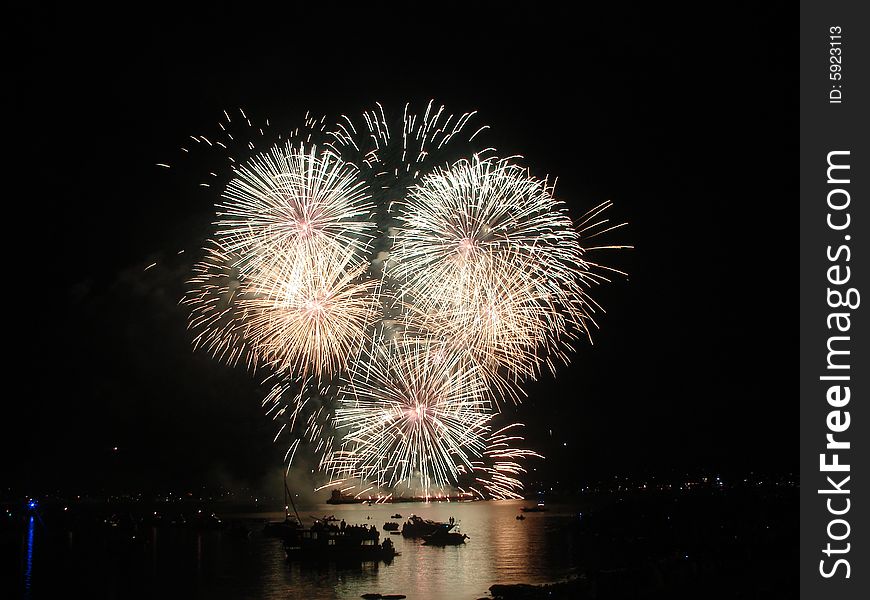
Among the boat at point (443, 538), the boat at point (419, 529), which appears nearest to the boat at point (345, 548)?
the boat at point (443, 538)

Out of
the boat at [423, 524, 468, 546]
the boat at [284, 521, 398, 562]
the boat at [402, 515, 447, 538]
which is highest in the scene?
the boat at [284, 521, 398, 562]

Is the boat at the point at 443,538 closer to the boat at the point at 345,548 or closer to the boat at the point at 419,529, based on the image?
the boat at the point at 419,529

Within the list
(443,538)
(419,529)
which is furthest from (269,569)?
(419,529)

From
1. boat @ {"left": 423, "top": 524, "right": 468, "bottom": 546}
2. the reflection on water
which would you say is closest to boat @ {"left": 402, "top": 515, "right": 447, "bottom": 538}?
the reflection on water

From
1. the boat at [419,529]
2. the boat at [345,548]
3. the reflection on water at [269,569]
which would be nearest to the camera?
the reflection on water at [269,569]

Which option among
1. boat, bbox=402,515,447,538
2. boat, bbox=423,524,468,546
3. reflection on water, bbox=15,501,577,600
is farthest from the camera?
boat, bbox=402,515,447,538

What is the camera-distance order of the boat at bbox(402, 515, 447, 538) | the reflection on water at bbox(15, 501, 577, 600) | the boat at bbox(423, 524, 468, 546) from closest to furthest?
the reflection on water at bbox(15, 501, 577, 600) < the boat at bbox(423, 524, 468, 546) < the boat at bbox(402, 515, 447, 538)

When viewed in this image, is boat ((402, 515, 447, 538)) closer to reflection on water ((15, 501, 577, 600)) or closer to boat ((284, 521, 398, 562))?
reflection on water ((15, 501, 577, 600))

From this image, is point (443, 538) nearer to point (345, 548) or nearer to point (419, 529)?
point (419, 529)

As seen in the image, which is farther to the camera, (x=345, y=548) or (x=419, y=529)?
(x=419, y=529)
